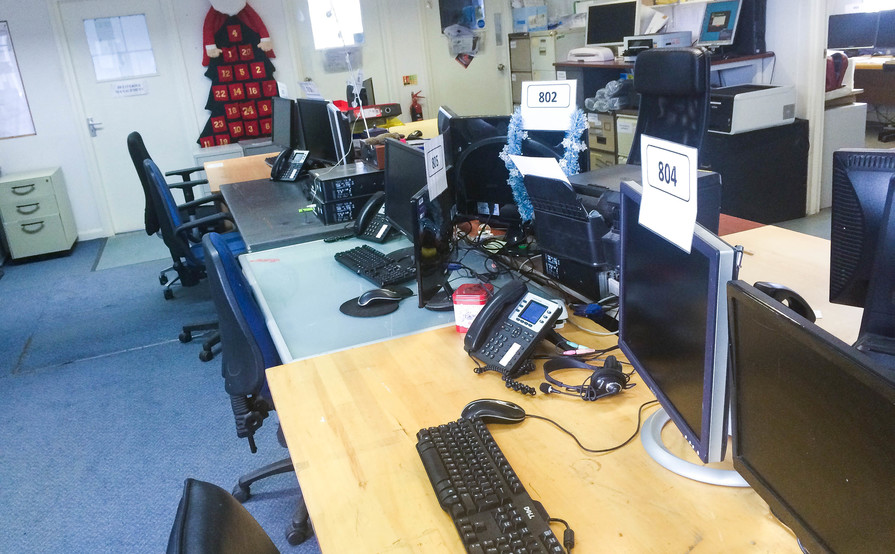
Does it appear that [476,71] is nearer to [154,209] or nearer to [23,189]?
[154,209]

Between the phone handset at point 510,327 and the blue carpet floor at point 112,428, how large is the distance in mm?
999

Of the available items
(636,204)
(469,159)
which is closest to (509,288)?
(636,204)

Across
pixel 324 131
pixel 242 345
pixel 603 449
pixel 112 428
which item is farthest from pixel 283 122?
pixel 603 449

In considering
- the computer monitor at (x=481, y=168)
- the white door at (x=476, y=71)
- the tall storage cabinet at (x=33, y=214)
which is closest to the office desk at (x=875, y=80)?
the white door at (x=476, y=71)

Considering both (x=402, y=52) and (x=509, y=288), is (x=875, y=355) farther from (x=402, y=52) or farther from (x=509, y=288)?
(x=402, y=52)

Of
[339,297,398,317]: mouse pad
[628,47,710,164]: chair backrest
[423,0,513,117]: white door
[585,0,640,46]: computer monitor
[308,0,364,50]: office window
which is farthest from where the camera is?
[423,0,513,117]: white door

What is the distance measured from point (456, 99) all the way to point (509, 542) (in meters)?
6.44

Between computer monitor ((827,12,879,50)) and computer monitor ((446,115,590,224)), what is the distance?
4.81 m

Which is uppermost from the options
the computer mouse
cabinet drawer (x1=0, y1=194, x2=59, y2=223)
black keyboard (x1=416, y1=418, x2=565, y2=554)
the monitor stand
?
the computer mouse

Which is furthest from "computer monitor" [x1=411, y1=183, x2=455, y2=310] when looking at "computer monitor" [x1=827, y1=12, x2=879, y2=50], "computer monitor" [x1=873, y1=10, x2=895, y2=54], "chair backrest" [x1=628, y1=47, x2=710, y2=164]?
"computer monitor" [x1=873, y1=10, x2=895, y2=54]

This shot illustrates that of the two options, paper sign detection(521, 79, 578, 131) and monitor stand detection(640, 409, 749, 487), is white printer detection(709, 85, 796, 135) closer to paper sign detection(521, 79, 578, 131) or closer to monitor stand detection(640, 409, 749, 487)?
paper sign detection(521, 79, 578, 131)

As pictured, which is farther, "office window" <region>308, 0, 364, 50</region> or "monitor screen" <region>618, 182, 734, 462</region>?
"office window" <region>308, 0, 364, 50</region>

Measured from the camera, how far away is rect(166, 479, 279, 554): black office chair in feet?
2.37

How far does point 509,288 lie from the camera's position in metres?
1.76
